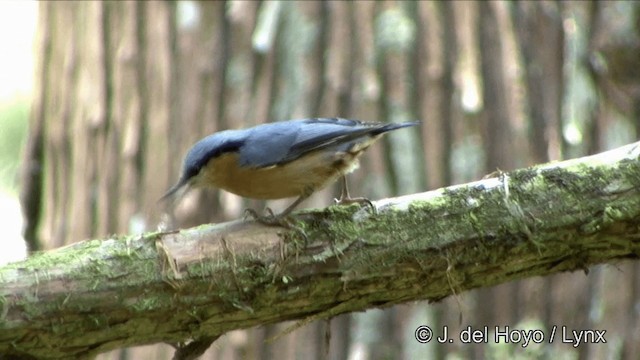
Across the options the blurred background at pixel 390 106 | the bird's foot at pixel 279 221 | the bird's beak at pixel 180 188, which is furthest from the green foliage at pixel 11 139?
the bird's foot at pixel 279 221

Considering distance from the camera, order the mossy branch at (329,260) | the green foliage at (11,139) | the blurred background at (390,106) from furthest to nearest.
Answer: the green foliage at (11,139), the blurred background at (390,106), the mossy branch at (329,260)

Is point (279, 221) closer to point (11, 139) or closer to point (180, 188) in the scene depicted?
point (180, 188)

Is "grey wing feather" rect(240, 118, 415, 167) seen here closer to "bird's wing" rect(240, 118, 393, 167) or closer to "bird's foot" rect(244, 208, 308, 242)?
"bird's wing" rect(240, 118, 393, 167)

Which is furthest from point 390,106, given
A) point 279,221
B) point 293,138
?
point 279,221

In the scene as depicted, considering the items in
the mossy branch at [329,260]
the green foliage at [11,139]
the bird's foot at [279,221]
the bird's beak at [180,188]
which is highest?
the green foliage at [11,139]

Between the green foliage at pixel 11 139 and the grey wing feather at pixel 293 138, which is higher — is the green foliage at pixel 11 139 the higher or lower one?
the higher one

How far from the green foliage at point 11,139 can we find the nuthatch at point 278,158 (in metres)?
2.87

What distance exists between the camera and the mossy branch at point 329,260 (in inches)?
83.3

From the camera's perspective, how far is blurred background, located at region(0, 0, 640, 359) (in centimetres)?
316

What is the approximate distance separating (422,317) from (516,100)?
876 millimetres

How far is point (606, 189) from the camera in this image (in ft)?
7.23

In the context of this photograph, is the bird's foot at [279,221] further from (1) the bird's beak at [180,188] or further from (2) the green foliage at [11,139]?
(2) the green foliage at [11,139]

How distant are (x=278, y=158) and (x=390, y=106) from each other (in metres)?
0.72

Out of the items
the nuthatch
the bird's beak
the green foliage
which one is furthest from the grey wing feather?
the green foliage
